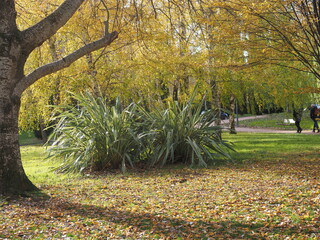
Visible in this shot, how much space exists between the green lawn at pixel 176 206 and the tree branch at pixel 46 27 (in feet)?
8.04

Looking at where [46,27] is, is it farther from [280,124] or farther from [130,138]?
[280,124]

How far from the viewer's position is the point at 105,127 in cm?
913

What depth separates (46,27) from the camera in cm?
614

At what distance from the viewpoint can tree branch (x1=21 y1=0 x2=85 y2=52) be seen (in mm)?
6070

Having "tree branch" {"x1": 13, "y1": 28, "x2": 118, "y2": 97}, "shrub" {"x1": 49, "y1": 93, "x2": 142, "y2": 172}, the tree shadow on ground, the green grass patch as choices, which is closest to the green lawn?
the tree shadow on ground

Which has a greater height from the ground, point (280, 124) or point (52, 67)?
point (52, 67)

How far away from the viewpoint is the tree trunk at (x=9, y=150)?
5879 millimetres

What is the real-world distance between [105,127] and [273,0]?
15.2 feet

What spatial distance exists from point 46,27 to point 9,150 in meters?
2.00

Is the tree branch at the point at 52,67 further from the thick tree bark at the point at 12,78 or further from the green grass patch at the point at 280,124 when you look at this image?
the green grass patch at the point at 280,124

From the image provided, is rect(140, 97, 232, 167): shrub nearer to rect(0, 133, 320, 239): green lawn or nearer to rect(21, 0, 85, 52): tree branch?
rect(0, 133, 320, 239): green lawn

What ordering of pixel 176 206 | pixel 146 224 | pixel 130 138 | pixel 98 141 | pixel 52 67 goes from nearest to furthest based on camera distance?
1. pixel 146 224
2. pixel 176 206
3. pixel 52 67
4. pixel 98 141
5. pixel 130 138

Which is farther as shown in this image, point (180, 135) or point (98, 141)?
point (180, 135)

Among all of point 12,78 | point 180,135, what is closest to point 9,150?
point 12,78
